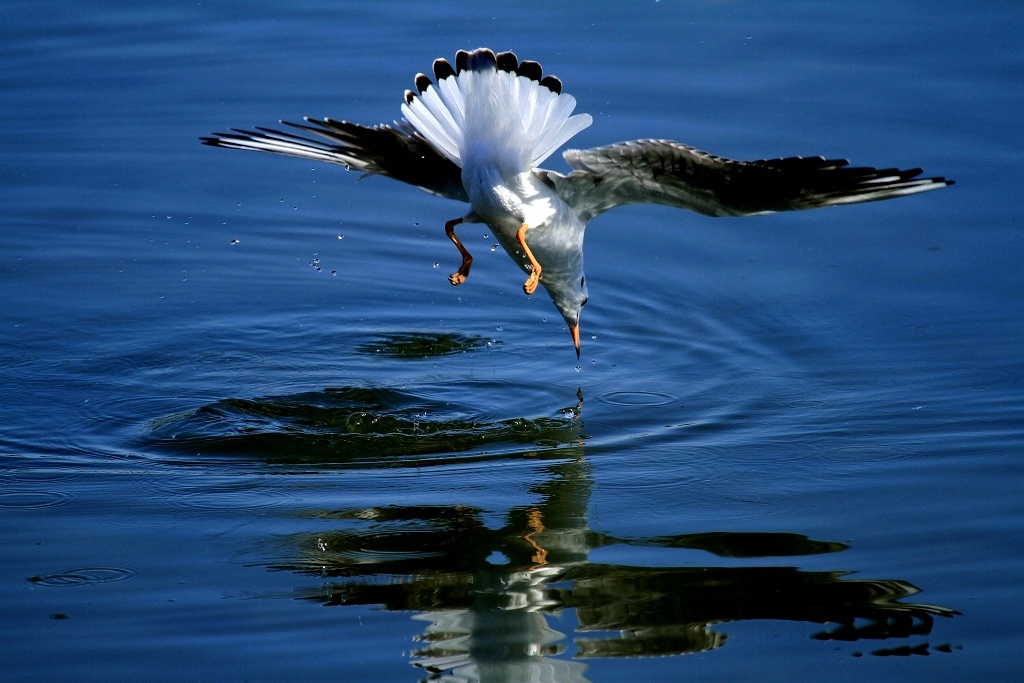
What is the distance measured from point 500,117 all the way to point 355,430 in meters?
1.44

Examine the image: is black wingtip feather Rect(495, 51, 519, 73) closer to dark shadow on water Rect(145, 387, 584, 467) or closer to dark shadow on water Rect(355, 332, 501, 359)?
dark shadow on water Rect(145, 387, 584, 467)

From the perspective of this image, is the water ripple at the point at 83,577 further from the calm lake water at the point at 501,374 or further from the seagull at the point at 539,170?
the seagull at the point at 539,170

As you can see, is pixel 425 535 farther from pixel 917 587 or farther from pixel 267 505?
pixel 917 587

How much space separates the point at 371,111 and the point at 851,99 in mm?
3234

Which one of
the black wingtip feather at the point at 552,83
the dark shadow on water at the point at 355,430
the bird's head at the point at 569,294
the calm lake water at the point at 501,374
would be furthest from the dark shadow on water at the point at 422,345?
the black wingtip feather at the point at 552,83

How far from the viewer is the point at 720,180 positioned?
5.44 m

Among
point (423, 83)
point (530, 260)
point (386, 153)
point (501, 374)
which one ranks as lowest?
point (501, 374)

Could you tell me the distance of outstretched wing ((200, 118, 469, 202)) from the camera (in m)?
6.35

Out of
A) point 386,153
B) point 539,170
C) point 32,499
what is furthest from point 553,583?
point 386,153

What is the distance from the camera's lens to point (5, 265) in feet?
24.3

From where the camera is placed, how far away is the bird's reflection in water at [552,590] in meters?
3.72

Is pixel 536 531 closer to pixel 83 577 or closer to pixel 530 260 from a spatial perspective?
pixel 83 577

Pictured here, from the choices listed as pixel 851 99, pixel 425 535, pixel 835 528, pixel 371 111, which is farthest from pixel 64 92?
pixel 835 528

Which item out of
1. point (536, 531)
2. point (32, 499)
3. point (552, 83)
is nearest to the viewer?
point (536, 531)
